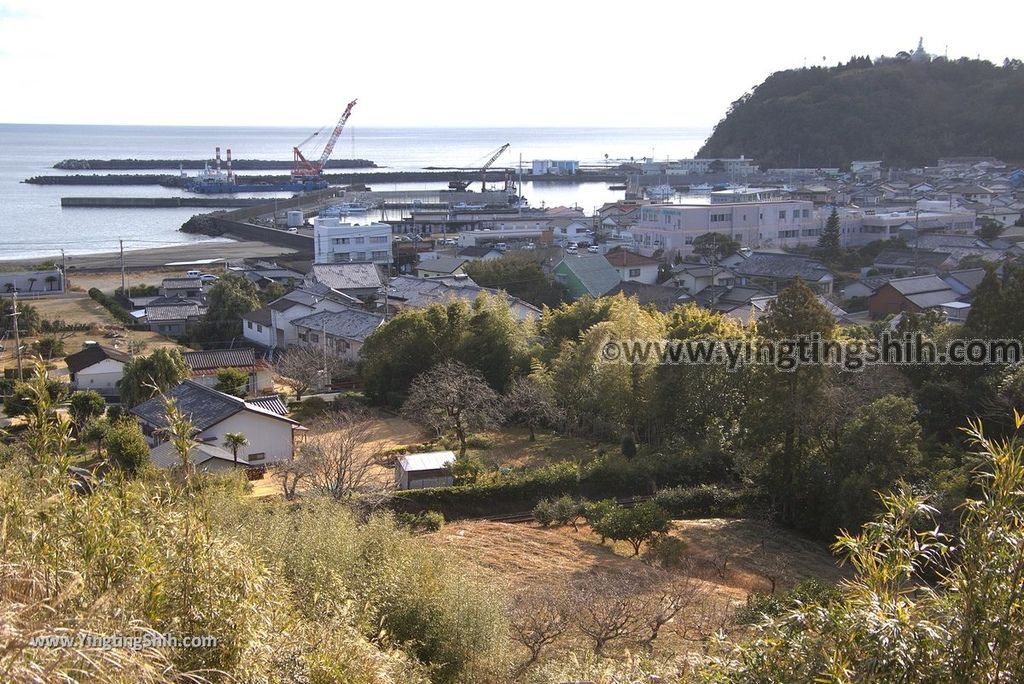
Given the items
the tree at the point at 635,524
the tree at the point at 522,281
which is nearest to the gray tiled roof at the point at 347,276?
the tree at the point at 522,281

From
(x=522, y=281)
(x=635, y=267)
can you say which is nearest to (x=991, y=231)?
(x=635, y=267)

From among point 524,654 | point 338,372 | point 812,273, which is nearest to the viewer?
point 524,654

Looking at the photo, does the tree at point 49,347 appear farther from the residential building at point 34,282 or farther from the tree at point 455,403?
the tree at point 455,403

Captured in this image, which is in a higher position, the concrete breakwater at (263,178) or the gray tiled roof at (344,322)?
the concrete breakwater at (263,178)

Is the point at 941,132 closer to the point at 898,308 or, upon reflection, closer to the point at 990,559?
the point at 898,308

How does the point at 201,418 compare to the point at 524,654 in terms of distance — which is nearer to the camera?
the point at 524,654

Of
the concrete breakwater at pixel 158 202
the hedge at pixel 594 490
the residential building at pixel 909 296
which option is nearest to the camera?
the hedge at pixel 594 490

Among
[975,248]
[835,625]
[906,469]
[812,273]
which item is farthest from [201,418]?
[975,248]
